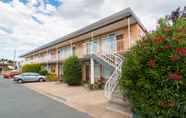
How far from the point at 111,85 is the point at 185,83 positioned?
231 inches

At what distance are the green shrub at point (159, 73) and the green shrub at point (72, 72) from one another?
1549 centimetres

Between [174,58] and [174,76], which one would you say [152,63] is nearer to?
[174,58]

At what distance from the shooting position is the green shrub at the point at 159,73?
22.6ft

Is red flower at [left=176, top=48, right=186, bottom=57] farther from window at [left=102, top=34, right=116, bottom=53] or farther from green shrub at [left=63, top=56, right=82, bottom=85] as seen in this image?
green shrub at [left=63, top=56, right=82, bottom=85]

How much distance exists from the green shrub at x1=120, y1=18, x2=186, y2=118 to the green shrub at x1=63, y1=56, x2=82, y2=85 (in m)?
15.5

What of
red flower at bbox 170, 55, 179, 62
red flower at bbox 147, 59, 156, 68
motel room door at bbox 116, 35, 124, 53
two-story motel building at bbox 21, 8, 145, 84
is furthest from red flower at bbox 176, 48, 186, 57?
motel room door at bbox 116, 35, 124, 53

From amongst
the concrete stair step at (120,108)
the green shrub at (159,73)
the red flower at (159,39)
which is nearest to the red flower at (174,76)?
the green shrub at (159,73)

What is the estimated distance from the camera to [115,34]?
21281 millimetres

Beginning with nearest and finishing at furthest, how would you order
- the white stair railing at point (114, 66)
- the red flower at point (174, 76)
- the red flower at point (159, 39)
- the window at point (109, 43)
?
the red flower at point (174, 76)
the red flower at point (159, 39)
the white stair railing at point (114, 66)
the window at point (109, 43)

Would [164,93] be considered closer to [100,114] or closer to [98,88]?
[100,114]

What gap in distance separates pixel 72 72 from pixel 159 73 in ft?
55.5

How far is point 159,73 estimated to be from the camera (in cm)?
721

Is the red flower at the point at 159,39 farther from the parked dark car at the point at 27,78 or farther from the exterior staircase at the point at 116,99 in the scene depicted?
the parked dark car at the point at 27,78

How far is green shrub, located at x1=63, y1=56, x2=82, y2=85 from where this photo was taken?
77.2ft
